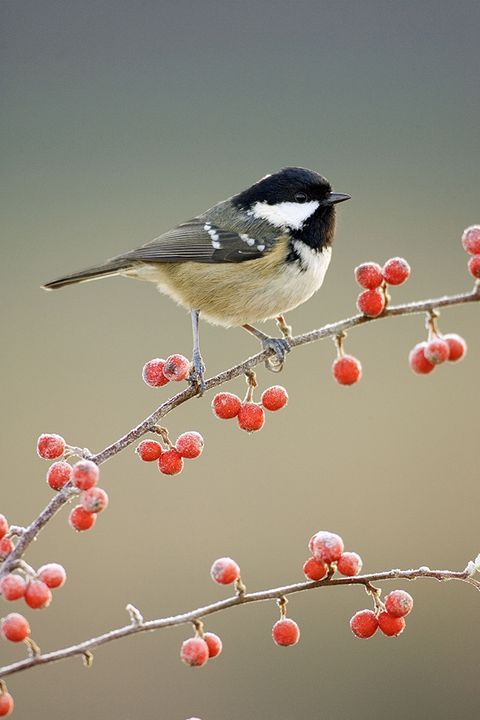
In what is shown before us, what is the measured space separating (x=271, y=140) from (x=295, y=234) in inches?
166

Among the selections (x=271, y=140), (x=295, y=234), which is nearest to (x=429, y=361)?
(x=295, y=234)

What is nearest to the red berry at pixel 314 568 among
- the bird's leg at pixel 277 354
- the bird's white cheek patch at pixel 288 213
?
the bird's leg at pixel 277 354

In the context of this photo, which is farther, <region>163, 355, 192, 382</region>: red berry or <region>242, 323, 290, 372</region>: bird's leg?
<region>242, 323, 290, 372</region>: bird's leg

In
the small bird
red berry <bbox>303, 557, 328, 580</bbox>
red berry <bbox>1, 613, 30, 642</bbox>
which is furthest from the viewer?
the small bird

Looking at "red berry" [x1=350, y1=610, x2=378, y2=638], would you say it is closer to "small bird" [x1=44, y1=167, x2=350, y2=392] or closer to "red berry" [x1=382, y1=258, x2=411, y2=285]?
"red berry" [x1=382, y1=258, x2=411, y2=285]

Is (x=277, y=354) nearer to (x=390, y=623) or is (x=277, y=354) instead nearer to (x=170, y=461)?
(x=170, y=461)

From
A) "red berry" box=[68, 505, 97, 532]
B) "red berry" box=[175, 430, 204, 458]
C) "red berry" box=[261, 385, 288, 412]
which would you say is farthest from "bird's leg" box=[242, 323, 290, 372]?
"red berry" box=[68, 505, 97, 532]

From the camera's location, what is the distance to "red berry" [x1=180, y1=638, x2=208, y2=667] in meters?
1.34

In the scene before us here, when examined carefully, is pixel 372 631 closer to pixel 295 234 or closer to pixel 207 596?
pixel 295 234

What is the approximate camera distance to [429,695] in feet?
13.9

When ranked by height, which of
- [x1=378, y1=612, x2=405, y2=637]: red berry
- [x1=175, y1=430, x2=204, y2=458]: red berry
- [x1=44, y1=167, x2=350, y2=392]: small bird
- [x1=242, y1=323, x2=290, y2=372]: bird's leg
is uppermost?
[x1=44, y1=167, x2=350, y2=392]: small bird

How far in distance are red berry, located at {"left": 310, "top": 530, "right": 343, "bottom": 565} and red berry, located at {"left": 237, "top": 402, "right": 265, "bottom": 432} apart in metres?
0.40

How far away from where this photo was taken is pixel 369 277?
157 cm

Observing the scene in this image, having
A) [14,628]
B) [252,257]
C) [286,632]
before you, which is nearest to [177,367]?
[286,632]
